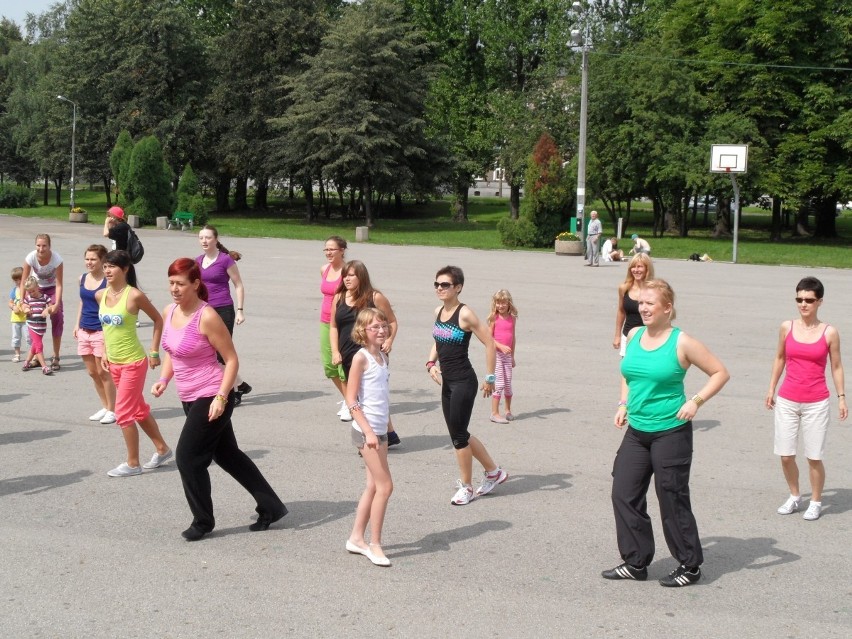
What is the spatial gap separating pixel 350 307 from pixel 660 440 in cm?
341

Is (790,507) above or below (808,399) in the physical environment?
below

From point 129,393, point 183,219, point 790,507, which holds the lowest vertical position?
point 790,507

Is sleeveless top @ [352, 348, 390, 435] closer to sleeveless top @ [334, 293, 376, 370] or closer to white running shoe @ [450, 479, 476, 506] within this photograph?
white running shoe @ [450, 479, 476, 506]

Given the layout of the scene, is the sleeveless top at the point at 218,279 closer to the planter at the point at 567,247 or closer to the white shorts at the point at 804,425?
the white shorts at the point at 804,425

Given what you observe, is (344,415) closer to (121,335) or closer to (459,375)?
(121,335)

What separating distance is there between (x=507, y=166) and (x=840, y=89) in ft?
62.4

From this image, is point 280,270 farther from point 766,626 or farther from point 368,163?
point 368,163

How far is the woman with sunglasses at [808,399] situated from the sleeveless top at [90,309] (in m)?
6.14

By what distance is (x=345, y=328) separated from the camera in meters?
8.14

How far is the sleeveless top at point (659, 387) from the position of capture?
17.4 ft

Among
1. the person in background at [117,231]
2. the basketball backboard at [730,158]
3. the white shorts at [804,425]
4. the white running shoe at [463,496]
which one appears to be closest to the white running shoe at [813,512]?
the white shorts at [804,425]

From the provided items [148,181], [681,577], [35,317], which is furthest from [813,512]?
[148,181]

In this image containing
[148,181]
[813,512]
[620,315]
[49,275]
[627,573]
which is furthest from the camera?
[148,181]

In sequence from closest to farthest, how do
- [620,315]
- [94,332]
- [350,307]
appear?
[350,307]
[94,332]
[620,315]
